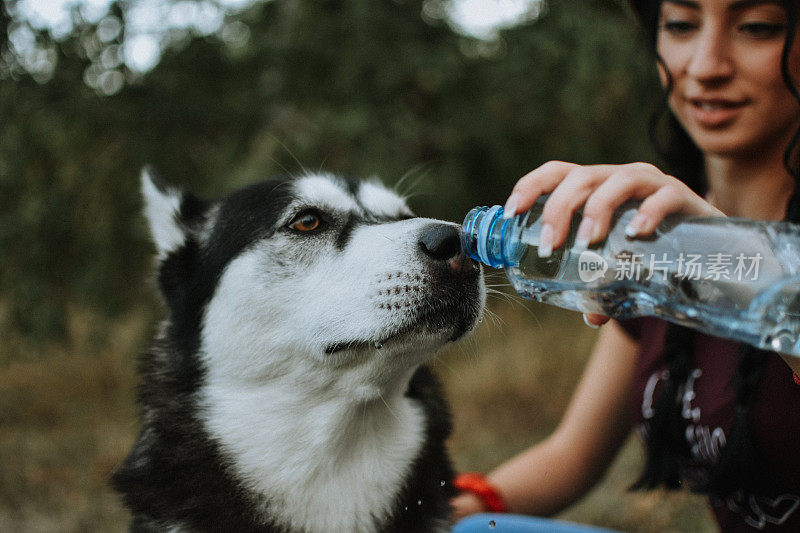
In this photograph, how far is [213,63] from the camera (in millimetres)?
4426

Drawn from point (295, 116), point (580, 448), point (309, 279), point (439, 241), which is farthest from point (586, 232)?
point (295, 116)

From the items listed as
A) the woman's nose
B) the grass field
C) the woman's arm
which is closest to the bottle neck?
the woman's nose

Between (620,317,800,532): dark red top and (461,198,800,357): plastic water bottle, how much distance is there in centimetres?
82

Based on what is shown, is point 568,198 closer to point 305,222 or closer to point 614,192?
point 614,192

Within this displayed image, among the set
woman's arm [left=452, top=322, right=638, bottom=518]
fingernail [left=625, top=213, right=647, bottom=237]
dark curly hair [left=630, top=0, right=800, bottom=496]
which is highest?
fingernail [left=625, top=213, right=647, bottom=237]

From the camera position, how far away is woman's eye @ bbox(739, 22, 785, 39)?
1884 millimetres

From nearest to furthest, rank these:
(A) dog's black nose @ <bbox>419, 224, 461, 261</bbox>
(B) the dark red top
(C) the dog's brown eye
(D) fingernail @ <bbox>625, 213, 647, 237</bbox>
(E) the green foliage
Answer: (D) fingernail @ <bbox>625, 213, 647, 237</bbox> → (A) dog's black nose @ <bbox>419, 224, 461, 261</bbox> → (B) the dark red top → (C) the dog's brown eye → (E) the green foliage

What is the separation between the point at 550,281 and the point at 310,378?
2.55 feet

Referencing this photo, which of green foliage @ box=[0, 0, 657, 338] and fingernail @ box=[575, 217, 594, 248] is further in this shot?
green foliage @ box=[0, 0, 657, 338]

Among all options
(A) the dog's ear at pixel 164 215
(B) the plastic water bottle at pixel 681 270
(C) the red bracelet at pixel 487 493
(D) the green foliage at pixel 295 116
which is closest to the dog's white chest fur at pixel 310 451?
(C) the red bracelet at pixel 487 493

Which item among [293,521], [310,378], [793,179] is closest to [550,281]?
[310,378]

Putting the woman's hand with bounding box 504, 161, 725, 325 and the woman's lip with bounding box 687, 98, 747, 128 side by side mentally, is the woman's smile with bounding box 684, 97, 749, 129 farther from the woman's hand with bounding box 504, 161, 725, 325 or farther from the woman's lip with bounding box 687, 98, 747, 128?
the woman's hand with bounding box 504, 161, 725, 325

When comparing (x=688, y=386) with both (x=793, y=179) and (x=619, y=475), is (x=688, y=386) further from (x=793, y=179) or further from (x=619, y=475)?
(x=619, y=475)

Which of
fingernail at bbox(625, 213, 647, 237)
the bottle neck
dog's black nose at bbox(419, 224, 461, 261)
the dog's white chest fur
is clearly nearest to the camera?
fingernail at bbox(625, 213, 647, 237)
